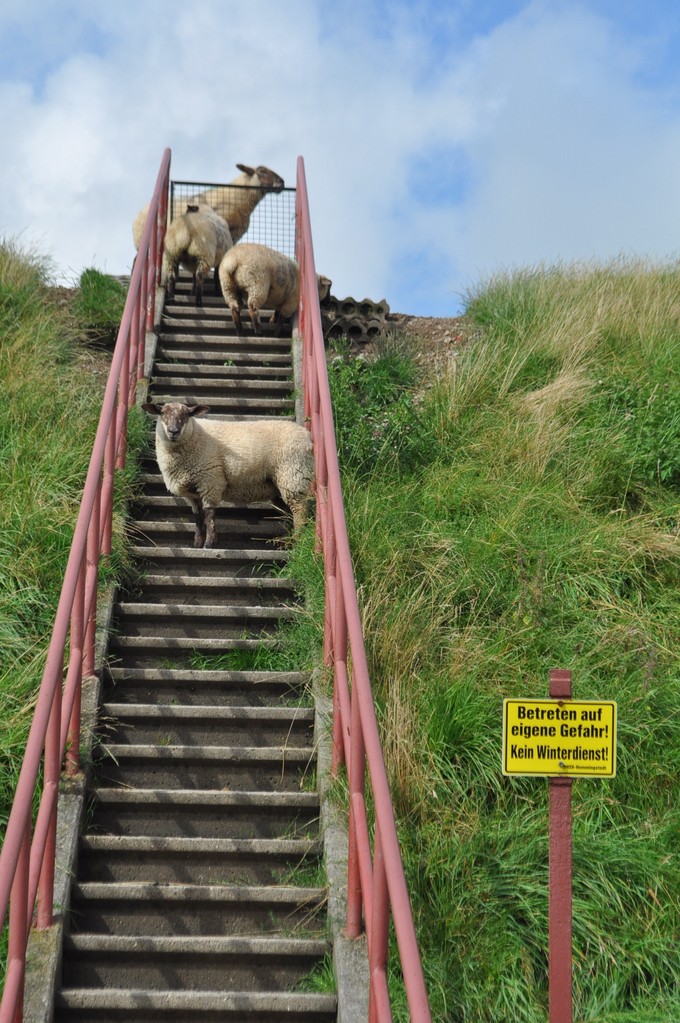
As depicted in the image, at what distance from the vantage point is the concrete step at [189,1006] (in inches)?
219

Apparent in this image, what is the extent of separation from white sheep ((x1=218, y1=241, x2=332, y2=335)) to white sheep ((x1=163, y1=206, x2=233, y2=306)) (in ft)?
2.13

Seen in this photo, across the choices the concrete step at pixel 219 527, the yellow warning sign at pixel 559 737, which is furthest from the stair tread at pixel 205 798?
the concrete step at pixel 219 527

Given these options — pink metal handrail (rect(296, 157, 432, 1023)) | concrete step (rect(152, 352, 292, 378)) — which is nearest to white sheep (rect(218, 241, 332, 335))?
concrete step (rect(152, 352, 292, 378))

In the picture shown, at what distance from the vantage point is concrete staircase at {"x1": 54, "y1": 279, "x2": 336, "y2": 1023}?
5.82m

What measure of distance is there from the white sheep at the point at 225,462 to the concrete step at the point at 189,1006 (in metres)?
3.75

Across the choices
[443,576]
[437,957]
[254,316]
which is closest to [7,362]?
[254,316]

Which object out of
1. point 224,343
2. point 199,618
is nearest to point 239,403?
point 224,343

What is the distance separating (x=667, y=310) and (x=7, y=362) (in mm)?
6905

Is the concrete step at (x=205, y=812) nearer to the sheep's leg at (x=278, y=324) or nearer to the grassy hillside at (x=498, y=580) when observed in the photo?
the grassy hillside at (x=498, y=580)

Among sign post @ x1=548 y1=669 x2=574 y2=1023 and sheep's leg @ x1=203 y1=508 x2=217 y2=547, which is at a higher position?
sheep's leg @ x1=203 y1=508 x2=217 y2=547

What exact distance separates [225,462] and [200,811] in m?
3.04

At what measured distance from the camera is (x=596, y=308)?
13.2 meters

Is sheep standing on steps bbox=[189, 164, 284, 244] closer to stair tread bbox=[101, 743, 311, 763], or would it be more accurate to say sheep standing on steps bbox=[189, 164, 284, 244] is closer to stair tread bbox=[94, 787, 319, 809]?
stair tread bbox=[101, 743, 311, 763]

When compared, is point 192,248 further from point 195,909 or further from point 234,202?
point 195,909
